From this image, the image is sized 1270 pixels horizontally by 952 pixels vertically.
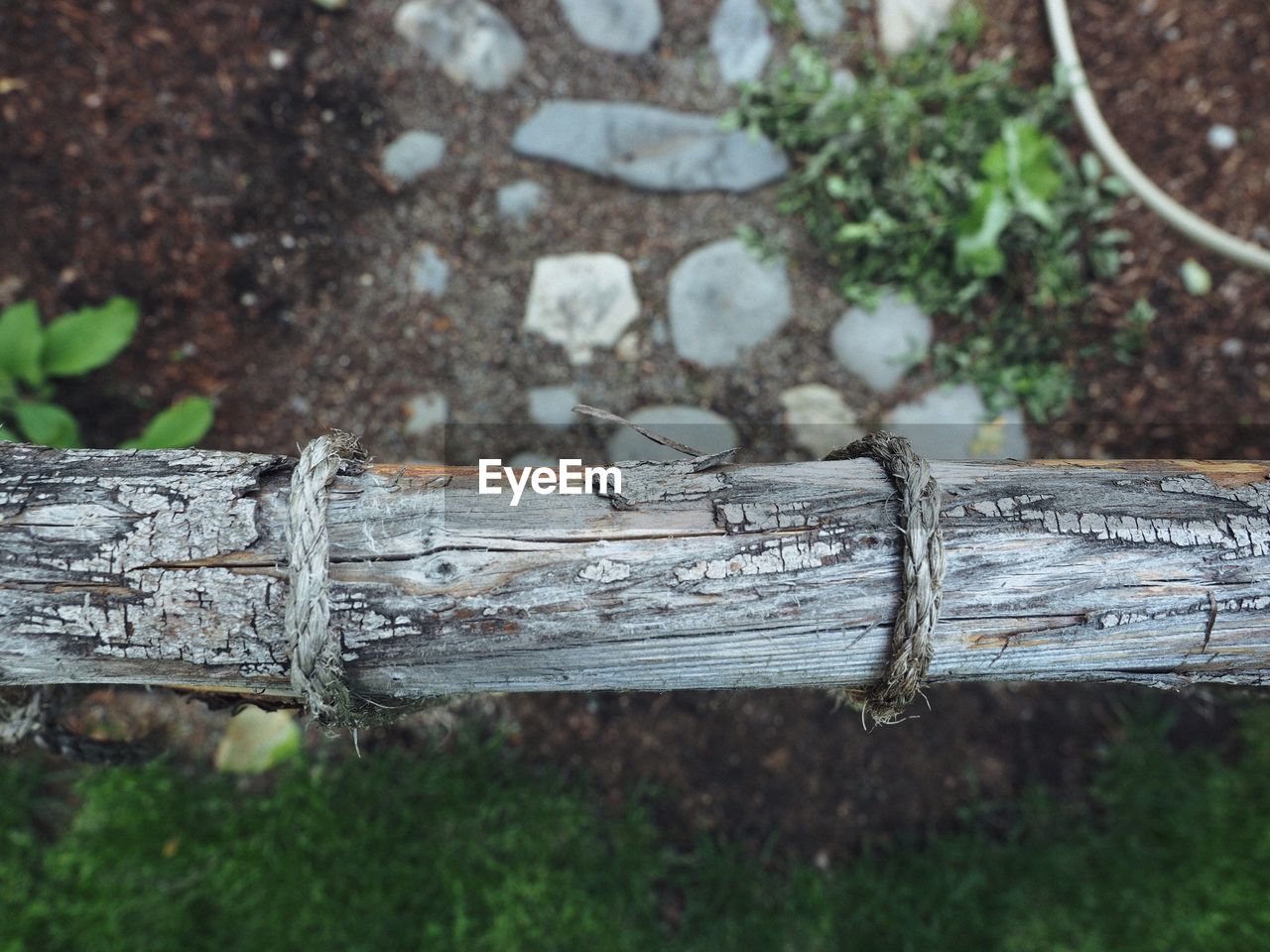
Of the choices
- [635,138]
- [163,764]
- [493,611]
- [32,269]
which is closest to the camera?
[493,611]

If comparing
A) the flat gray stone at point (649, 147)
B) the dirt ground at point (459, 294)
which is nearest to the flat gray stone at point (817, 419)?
the dirt ground at point (459, 294)

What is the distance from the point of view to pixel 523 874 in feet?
7.88

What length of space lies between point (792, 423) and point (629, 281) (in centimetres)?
71

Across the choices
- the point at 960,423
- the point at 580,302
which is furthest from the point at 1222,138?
the point at 580,302

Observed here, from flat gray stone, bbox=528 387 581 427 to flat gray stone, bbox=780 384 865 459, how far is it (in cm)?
69

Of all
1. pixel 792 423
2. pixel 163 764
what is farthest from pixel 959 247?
pixel 163 764

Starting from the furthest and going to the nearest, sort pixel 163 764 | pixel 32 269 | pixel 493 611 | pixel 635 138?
pixel 635 138 < pixel 32 269 < pixel 163 764 < pixel 493 611

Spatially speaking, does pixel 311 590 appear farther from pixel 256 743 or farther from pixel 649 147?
pixel 649 147

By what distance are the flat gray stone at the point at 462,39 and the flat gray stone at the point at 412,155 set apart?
9.3 inches

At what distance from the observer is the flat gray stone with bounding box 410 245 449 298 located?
274 centimetres

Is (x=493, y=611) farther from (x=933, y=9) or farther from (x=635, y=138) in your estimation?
(x=933, y=9)

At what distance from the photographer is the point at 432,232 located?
2758 mm

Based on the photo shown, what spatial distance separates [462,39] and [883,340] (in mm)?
1729

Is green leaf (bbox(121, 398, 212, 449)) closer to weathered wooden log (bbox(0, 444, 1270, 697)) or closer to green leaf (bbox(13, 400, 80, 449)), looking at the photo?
→ green leaf (bbox(13, 400, 80, 449))
